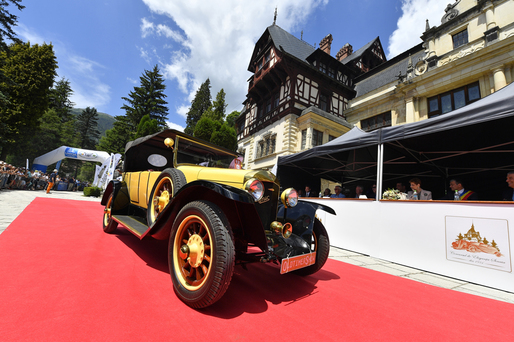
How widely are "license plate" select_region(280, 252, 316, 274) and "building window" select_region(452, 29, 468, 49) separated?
19818mm

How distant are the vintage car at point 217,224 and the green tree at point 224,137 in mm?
12798

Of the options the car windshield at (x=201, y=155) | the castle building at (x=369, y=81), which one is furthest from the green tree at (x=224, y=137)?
the car windshield at (x=201, y=155)

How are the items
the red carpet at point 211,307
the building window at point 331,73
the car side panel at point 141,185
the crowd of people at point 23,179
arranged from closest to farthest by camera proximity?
the red carpet at point 211,307, the car side panel at point 141,185, the crowd of people at point 23,179, the building window at point 331,73

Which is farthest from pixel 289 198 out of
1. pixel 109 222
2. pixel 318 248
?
pixel 109 222

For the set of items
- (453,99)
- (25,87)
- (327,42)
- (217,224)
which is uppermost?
(327,42)

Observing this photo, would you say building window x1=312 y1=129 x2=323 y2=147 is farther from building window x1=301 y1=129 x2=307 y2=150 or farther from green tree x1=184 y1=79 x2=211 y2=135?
green tree x1=184 y1=79 x2=211 y2=135

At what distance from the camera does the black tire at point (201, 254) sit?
1512 mm

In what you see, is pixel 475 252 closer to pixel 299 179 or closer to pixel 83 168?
pixel 299 179

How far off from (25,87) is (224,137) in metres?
16.7

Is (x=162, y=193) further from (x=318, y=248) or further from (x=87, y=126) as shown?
(x=87, y=126)

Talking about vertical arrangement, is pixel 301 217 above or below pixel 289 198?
below

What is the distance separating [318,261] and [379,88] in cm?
1993

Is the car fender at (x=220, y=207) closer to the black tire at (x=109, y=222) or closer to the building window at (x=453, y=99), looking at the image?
the black tire at (x=109, y=222)

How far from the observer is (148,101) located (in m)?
31.3
